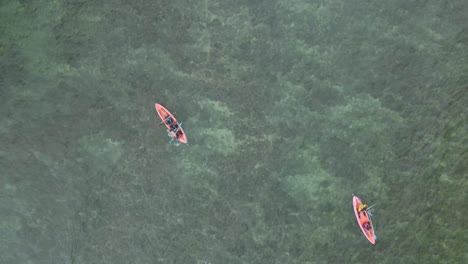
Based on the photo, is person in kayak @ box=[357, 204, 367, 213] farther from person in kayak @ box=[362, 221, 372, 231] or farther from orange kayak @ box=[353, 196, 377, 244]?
person in kayak @ box=[362, 221, 372, 231]

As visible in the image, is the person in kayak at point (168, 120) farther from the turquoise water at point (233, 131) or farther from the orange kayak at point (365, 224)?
the orange kayak at point (365, 224)

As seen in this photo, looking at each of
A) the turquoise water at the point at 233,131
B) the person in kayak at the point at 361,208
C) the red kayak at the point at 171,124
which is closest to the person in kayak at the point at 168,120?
the red kayak at the point at 171,124

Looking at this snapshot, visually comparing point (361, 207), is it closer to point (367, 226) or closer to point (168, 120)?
point (367, 226)

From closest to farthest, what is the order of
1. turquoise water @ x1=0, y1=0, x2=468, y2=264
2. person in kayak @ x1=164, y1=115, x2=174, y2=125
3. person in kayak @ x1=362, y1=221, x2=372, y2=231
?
person in kayak @ x1=362, y1=221, x2=372, y2=231 < turquoise water @ x1=0, y1=0, x2=468, y2=264 < person in kayak @ x1=164, y1=115, x2=174, y2=125

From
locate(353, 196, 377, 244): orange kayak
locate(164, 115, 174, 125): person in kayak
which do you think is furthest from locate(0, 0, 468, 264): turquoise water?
locate(164, 115, 174, 125): person in kayak

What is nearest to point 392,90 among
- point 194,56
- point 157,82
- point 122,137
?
point 194,56
